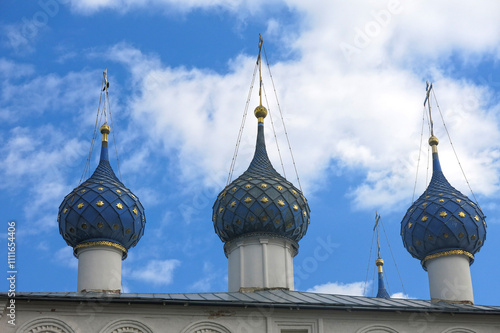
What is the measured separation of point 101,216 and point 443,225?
8131mm

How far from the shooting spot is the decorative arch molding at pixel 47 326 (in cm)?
1777

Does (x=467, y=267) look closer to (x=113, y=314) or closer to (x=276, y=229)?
(x=276, y=229)

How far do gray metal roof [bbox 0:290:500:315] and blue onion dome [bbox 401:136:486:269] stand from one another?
3.13 metres

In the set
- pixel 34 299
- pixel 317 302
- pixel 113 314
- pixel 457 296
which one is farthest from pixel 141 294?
pixel 457 296

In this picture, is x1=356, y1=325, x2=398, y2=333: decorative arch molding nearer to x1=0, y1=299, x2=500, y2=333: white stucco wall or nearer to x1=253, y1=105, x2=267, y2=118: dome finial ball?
x1=0, y1=299, x2=500, y2=333: white stucco wall

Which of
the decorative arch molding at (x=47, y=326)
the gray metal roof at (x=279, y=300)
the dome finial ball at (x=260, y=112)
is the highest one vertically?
the dome finial ball at (x=260, y=112)

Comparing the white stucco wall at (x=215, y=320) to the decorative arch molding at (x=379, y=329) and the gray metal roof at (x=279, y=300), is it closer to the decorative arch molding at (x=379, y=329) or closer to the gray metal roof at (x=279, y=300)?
the decorative arch molding at (x=379, y=329)

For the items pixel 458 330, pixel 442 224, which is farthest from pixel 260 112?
pixel 458 330

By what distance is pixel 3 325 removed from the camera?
17.7 metres

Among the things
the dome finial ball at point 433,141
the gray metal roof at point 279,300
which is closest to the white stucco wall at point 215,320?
the gray metal roof at point 279,300

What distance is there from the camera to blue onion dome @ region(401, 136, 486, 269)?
2334 centimetres

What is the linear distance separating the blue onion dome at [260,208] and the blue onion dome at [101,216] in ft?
6.80

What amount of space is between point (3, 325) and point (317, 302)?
5959 millimetres

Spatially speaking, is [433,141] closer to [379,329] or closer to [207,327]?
[379,329]
